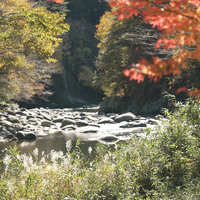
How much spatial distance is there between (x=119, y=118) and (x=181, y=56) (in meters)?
18.0

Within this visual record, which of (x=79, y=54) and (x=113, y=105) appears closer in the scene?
(x=113, y=105)

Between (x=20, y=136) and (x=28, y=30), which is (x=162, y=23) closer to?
(x=28, y=30)

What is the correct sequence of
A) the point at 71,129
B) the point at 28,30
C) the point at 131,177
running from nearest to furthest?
the point at 131,177 < the point at 28,30 < the point at 71,129

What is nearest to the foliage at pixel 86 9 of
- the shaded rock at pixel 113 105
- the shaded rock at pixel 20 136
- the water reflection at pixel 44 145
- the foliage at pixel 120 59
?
the foliage at pixel 120 59

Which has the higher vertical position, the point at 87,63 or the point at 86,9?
the point at 86,9

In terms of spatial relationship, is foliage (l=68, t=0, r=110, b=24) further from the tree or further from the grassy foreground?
the tree

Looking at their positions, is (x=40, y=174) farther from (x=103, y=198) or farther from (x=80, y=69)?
(x=80, y=69)

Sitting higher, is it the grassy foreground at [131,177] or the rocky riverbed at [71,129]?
the grassy foreground at [131,177]

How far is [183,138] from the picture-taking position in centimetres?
492

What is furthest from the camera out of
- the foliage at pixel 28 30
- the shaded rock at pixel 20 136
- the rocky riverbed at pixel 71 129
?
the shaded rock at pixel 20 136

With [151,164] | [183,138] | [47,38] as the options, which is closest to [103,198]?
[151,164]

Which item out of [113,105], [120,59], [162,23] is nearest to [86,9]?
[120,59]

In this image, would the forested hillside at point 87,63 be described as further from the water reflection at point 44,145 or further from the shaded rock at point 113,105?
the water reflection at point 44,145

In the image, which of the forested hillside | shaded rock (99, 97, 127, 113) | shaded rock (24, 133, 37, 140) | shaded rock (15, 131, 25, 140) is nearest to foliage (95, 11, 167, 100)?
the forested hillside
